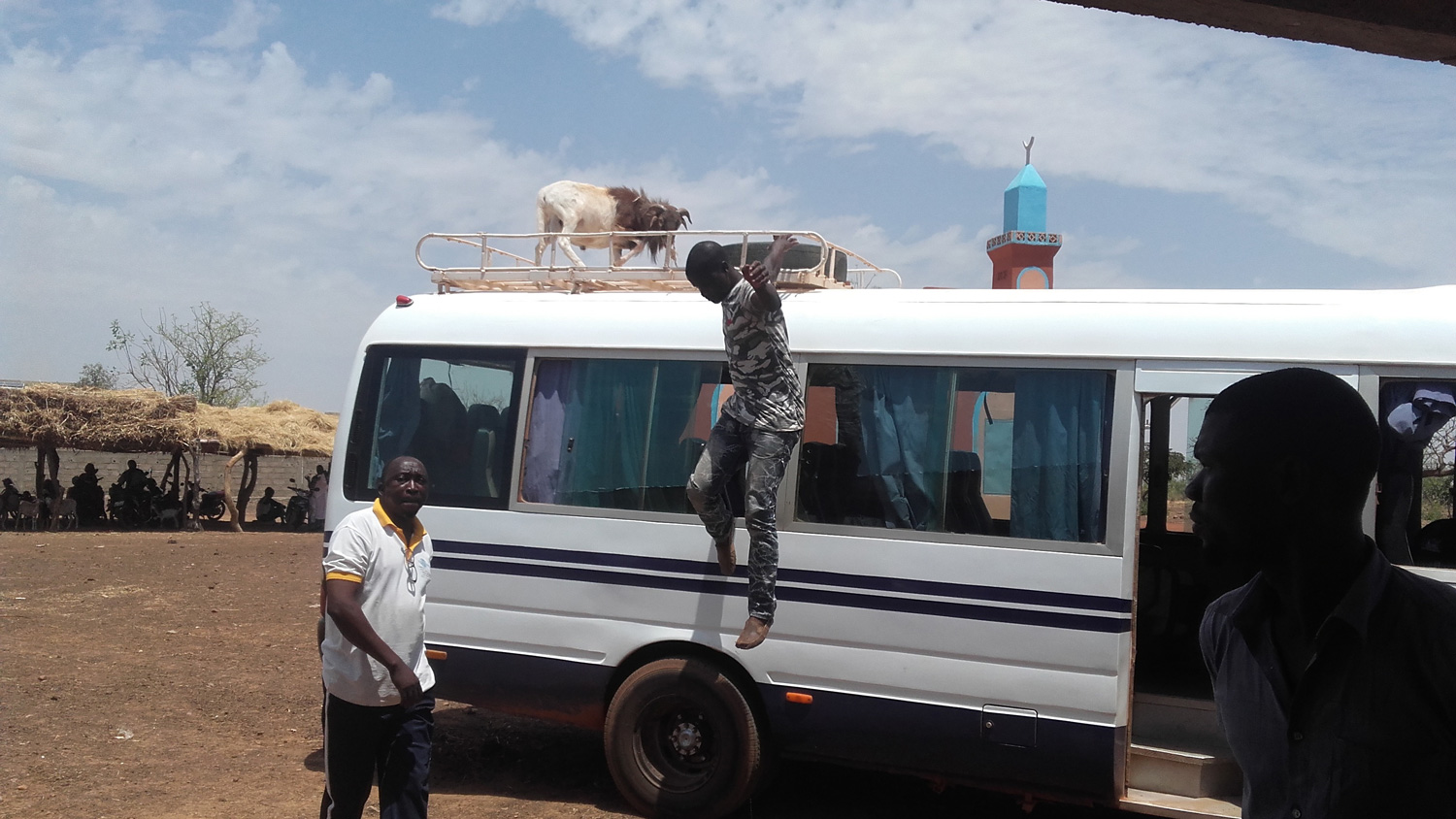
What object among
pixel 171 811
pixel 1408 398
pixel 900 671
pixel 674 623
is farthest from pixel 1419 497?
pixel 171 811

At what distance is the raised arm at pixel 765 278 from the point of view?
17.0 feet

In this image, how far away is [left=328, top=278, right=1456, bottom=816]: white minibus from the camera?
507cm

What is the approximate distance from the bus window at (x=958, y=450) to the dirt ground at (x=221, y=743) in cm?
191

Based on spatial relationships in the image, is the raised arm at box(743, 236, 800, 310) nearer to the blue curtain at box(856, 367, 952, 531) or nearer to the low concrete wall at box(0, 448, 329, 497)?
the blue curtain at box(856, 367, 952, 531)

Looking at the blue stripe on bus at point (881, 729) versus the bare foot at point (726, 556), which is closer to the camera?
the blue stripe on bus at point (881, 729)

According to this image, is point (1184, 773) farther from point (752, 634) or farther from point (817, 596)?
point (752, 634)

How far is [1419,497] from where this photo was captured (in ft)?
15.8

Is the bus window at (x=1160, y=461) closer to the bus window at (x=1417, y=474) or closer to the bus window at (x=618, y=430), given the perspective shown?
the bus window at (x=1417, y=474)

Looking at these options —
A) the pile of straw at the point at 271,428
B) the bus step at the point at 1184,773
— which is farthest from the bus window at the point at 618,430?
the pile of straw at the point at 271,428

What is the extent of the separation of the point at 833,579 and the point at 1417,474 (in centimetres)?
259

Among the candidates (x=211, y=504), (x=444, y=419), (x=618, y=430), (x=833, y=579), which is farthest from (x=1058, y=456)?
(x=211, y=504)

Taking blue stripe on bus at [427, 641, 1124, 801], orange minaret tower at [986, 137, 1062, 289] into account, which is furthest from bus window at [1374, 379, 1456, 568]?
orange minaret tower at [986, 137, 1062, 289]

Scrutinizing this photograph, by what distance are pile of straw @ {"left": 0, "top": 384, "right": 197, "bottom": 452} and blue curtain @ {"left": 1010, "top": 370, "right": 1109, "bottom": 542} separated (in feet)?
75.0

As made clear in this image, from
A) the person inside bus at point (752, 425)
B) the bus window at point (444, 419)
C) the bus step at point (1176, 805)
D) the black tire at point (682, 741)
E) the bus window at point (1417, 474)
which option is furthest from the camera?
the bus window at point (444, 419)
